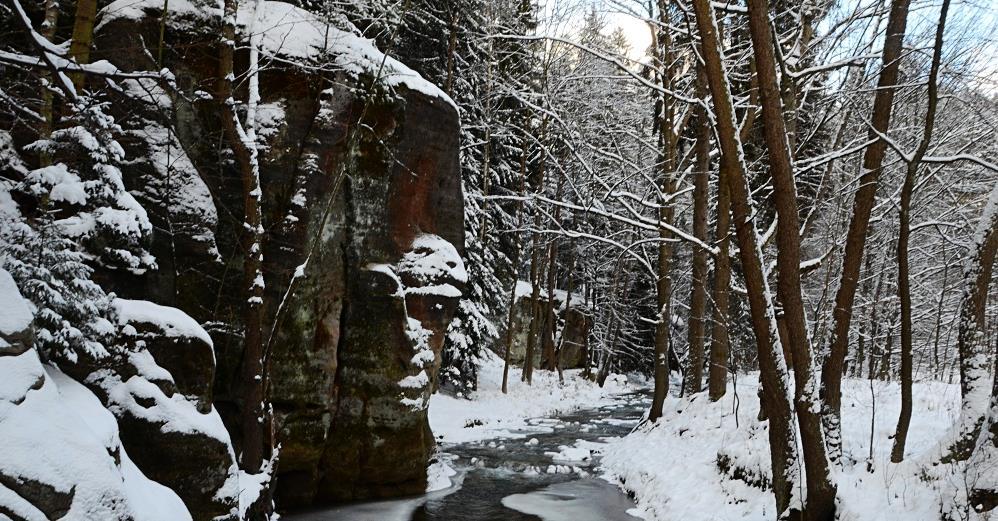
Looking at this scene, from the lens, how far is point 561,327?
32969 millimetres

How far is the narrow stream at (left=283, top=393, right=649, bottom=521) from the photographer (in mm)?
10047

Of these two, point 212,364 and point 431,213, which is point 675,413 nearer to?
point 431,213

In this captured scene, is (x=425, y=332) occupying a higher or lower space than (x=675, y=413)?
higher

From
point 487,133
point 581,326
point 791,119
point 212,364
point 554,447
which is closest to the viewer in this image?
point 212,364

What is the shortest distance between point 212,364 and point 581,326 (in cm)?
2855

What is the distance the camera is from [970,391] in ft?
20.9

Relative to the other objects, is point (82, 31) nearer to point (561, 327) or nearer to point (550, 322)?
point (550, 322)

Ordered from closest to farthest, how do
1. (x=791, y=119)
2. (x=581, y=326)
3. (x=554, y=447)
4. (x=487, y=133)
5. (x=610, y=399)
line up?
(x=791, y=119)
(x=554, y=447)
(x=487, y=133)
(x=610, y=399)
(x=581, y=326)

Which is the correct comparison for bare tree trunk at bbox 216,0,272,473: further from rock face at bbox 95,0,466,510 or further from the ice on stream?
the ice on stream

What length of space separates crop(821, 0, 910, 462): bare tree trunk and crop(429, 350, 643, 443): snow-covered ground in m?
10.6

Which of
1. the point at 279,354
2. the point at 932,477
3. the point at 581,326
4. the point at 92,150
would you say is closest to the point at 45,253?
the point at 92,150

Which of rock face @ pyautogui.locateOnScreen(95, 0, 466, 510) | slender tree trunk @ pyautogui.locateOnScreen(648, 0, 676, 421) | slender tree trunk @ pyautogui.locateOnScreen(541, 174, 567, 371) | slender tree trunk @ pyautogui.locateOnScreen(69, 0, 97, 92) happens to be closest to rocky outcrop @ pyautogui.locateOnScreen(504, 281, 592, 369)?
slender tree trunk @ pyautogui.locateOnScreen(541, 174, 567, 371)

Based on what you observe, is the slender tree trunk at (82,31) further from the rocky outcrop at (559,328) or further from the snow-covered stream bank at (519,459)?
the rocky outcrop at (559,328)

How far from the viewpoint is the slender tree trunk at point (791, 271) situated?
6.21 meters
